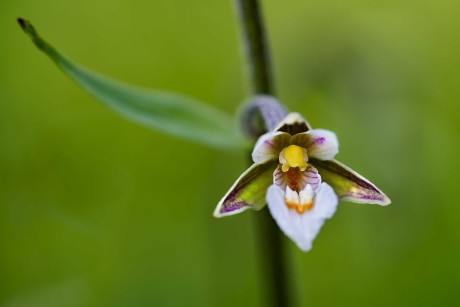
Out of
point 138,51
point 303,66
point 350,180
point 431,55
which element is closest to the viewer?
point 350,180

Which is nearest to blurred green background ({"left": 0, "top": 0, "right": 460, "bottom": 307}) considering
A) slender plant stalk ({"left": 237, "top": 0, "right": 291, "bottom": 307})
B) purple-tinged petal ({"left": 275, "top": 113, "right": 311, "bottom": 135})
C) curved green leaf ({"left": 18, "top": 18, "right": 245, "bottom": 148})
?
slender plant stalk ({"left": 237, "top": 0, "right": 291, "bottom": 307})

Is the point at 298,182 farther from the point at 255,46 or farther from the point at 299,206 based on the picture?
the point at 255,46

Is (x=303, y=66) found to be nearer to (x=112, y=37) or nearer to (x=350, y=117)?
(x=350, y=117)

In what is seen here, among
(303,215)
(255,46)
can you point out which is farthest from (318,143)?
(255,46)

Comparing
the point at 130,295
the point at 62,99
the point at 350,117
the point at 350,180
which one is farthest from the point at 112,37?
the point at 350,180

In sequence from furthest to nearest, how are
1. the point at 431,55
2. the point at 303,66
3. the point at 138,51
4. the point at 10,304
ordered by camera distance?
the point at 431,55
the point at 138,51
the point at 303,66
the point at 10,304

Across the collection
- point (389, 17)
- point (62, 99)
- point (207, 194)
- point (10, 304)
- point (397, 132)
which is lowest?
point (10, 304)

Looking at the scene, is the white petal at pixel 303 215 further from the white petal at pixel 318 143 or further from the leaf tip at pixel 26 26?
the leaf tip at pixel 26 26

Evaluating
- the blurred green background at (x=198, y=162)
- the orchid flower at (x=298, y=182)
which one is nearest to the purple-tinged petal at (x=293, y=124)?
the orchid flower at (x=298, y=182)
